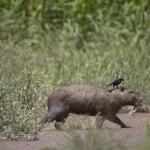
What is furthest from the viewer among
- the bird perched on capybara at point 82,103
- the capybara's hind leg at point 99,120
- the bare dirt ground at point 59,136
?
the bird perched on capybara at point 82,103

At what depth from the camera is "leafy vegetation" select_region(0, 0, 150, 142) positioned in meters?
11.7

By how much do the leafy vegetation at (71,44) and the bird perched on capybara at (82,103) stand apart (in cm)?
20

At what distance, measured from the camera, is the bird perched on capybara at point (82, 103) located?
32.5 ft

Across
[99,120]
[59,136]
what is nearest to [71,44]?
[99,120]

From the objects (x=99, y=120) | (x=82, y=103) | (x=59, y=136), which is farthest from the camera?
(x=82, y=103)

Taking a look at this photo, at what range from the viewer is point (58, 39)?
15391 mm

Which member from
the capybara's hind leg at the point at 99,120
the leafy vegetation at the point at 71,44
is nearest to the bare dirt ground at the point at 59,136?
the capybara's hind leg at the point at 99,120

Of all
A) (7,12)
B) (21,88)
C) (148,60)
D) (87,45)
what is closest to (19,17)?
(7,12)

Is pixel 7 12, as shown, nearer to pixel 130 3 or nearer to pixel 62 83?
pixel 130 3

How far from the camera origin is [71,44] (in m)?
15.1

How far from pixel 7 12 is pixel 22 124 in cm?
709

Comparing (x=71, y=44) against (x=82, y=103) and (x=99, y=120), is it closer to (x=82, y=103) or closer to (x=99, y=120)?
(x=82, y=103)

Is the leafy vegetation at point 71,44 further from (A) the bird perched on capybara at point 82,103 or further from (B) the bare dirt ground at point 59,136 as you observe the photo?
(B) the bare dirt ground at point 59,136

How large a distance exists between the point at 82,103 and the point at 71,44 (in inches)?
208
